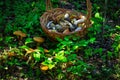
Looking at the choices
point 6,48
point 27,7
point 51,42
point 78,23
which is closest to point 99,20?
point 78,23

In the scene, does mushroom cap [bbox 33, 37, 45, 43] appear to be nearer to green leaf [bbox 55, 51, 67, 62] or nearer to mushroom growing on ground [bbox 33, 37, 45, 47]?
mushroom growing on ground [bbox 33, 37, 45, 47]

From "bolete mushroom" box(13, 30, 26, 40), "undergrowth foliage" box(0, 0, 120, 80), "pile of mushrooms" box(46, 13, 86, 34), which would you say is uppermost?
"pile of mushrooms" box(46, 13, 86, 34)

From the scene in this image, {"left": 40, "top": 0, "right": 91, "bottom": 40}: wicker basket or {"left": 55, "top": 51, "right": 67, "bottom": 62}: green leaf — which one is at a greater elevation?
{"left": 40, "top": 0, "right": 91, "bottom": 40}: wicker basket

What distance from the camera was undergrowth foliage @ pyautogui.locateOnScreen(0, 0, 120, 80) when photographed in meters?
4.39

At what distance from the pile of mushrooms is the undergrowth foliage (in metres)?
0.19

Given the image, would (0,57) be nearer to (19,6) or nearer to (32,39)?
(32,39)

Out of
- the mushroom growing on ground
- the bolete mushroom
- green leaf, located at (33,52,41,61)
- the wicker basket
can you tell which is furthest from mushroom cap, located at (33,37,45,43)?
green leaf, located at (33,52,41,61)

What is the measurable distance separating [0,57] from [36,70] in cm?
61

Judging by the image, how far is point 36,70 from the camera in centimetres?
445

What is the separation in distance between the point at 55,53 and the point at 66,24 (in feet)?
2.40

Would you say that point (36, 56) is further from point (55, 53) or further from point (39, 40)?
point (39, 40)

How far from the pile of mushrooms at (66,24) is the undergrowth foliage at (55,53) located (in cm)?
19

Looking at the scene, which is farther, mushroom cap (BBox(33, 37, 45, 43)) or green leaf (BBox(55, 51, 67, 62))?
mushroom cap (BBox(33, 37, 45, 43))

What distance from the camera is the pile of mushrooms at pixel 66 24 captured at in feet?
16.5
